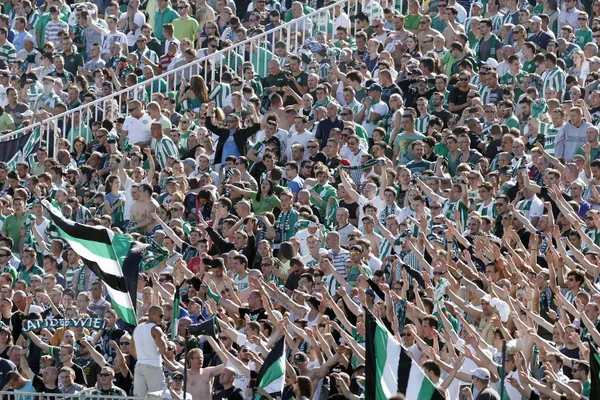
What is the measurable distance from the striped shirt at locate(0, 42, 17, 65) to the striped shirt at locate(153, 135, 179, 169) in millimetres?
5161

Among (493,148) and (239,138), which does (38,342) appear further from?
(493,148)

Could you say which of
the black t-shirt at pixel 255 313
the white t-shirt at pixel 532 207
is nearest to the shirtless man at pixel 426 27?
the white t-shirt at pixel 532 207

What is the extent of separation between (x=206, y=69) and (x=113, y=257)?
8839mm

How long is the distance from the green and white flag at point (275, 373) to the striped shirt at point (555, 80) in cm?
747

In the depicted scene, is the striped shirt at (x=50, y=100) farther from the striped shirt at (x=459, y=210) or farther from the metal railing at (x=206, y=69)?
the striped shirt at (x=459, y=210)

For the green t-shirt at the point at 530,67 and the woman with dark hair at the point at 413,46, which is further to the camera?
the woman with dark hair at the point at 413,46

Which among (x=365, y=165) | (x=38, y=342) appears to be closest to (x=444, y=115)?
(x=365, y=165)

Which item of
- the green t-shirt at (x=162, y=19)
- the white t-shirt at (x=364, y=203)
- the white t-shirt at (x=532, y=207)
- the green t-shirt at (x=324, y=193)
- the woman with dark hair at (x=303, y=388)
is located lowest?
the green t-shirt at (x=162, y=19)

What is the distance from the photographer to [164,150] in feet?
78.7

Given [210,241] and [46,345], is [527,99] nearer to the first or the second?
[210,241]

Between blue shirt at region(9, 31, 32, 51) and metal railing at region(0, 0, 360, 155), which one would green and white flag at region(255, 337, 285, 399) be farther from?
blue shirt at region(9, 31, 32, 51)

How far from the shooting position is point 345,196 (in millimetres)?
21750

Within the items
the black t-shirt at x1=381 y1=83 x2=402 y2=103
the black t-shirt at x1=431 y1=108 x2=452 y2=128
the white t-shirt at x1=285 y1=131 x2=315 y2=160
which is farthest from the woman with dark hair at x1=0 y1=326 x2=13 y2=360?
the black t-shirt at x1=381 y1=83 x2=402 y2=103

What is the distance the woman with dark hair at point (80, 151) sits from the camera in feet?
81.0
